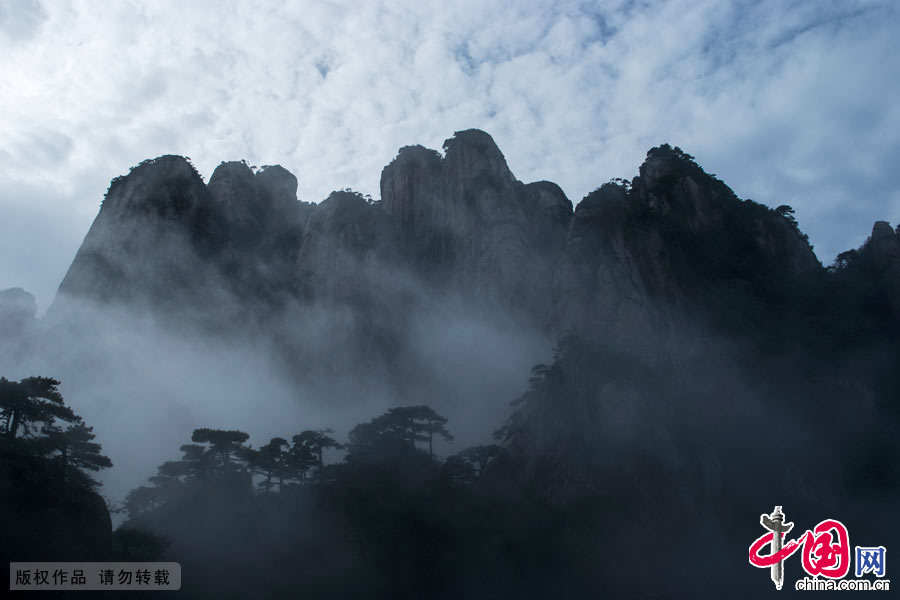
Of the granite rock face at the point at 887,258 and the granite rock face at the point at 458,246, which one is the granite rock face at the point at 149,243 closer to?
the granite rock face at the point at 458,246

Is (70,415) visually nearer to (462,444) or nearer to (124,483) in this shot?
(124,483)

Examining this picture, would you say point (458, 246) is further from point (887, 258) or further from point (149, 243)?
point (887, 258)

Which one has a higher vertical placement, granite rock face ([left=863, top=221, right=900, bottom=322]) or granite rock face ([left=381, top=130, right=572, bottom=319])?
granite rock face ([left=381, top=130, right=572, bottom=319])

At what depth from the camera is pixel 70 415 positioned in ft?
103

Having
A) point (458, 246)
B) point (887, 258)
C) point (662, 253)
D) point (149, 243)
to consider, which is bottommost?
point (887, 258)

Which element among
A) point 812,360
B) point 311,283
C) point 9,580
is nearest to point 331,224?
point 311,283

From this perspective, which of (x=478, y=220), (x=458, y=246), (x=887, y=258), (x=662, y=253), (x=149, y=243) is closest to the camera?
(x=887, y=258)

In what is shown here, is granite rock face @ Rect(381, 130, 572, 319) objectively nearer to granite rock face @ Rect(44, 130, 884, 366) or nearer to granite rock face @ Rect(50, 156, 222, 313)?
granite rock face @ Rect(44, 130, 884, 366)

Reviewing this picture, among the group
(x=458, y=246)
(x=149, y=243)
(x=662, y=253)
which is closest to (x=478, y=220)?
(x=458, y=246)

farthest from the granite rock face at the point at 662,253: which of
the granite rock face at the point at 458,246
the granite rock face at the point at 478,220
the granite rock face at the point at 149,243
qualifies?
Answer: the granite rock face at the point at 149,243

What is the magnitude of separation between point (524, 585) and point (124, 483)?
29831 millimetres

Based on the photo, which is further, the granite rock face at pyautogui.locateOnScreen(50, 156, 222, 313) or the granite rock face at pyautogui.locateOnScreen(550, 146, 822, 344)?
the granite rock face at pyautogui.locateOnScreen(50, 156, 222, 313)

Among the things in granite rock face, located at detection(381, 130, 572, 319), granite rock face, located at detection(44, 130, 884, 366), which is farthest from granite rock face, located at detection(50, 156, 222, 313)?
granite rock face, located at detection(381, 130, 572, 319)

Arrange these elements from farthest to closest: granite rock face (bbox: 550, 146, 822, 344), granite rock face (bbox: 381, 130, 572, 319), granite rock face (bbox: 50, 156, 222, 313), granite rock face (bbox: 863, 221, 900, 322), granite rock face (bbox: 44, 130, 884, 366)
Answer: granite rock face (bbox: 50, 156, 222, 313) < granite rock face (bbox: 381, 130, 572, 319) < granite rock face (bbox: 863, 221, 900, 322) < granite rock face (bbox: 44, 130, 884, 366) < granite rock face (bbox: 550, 146, 822, 344)
